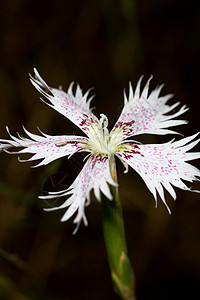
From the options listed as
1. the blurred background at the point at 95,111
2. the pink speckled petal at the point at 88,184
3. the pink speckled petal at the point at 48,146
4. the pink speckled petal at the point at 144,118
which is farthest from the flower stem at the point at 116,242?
the blurred background at the point at 95,111

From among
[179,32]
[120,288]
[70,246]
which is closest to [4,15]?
[179,32]

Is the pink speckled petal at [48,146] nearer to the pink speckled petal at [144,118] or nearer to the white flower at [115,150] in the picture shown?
the white flower at [115,150]

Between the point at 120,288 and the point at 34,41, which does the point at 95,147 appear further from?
the point at 34,41

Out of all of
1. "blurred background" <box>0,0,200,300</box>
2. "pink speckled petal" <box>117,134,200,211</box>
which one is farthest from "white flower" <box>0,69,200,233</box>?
"blurred background" <box>0,0,200,300</box>

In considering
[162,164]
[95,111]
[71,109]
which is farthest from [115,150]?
[95,111]

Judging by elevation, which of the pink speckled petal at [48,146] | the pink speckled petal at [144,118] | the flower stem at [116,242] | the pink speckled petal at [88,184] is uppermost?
the pink speckled petal at [144,118]

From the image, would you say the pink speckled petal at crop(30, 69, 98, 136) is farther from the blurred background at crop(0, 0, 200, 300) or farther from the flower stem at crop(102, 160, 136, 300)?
the blurred background at crop(0, 0, 200, 300)
